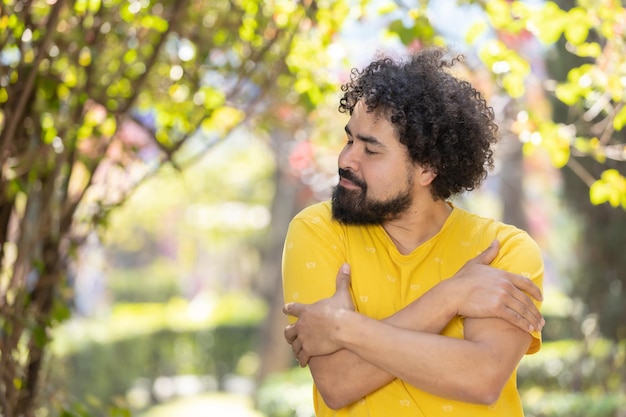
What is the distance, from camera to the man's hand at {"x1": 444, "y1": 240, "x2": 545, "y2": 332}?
7.68 ft

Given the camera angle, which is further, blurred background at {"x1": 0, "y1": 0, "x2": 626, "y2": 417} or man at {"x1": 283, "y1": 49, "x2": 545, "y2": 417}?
blurred background at {"x1": 0, "y1": 0, "x2": 626, "y2": 417}

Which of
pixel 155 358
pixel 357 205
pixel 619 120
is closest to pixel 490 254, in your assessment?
pixel 357 205

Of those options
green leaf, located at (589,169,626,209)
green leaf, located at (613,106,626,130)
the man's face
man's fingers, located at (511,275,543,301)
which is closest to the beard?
the man's face

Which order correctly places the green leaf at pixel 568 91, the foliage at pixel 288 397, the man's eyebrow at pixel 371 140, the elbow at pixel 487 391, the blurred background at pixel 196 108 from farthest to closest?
the foliage at pixel 288 397 < the green leaf at pixel 568 91 < the blurred background at pixel 196 108 < the man's eyebrow at pixel 371 140 < the elbow at pixel 487 391

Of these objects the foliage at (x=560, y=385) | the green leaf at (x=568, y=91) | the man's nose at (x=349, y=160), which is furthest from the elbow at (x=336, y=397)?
the foliage at (x=560, y=385)

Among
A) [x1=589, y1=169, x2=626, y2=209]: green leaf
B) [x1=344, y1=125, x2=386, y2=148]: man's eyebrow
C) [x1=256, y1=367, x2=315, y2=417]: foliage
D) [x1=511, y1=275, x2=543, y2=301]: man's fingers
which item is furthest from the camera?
[x1=256, y1=367, x2=315, y2=417]: foliage

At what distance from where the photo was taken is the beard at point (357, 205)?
2496mm

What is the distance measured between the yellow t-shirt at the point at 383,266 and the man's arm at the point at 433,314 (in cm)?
7

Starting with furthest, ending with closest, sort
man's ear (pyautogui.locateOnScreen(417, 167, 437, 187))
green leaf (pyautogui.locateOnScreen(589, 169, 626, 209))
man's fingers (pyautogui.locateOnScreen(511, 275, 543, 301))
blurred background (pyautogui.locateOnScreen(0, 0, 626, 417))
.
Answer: green leaf (pyautogui.locateOnScreen(589, 169, 626, 209))
blurred background (pyautogui.locateOnScreen(0, 0, 626, 417))
man's ear (pyautogui.locateOnScreen(417, 167, 437, 187))
man's fingers (pyautogui.locateOnScreen(511, 275, 543, 301))

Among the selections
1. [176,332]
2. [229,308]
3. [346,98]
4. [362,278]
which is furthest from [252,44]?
[229,308]

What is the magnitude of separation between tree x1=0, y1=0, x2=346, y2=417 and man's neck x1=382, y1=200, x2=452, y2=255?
4.61 ft

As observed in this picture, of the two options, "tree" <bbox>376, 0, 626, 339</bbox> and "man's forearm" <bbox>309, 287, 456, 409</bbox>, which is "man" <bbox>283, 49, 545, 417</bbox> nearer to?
"man's forearm" <bbox>309, 287, 456, 409</bbox>

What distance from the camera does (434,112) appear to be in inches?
101

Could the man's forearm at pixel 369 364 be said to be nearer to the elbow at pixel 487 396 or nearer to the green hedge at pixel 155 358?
the elbow at pixel 487 396
